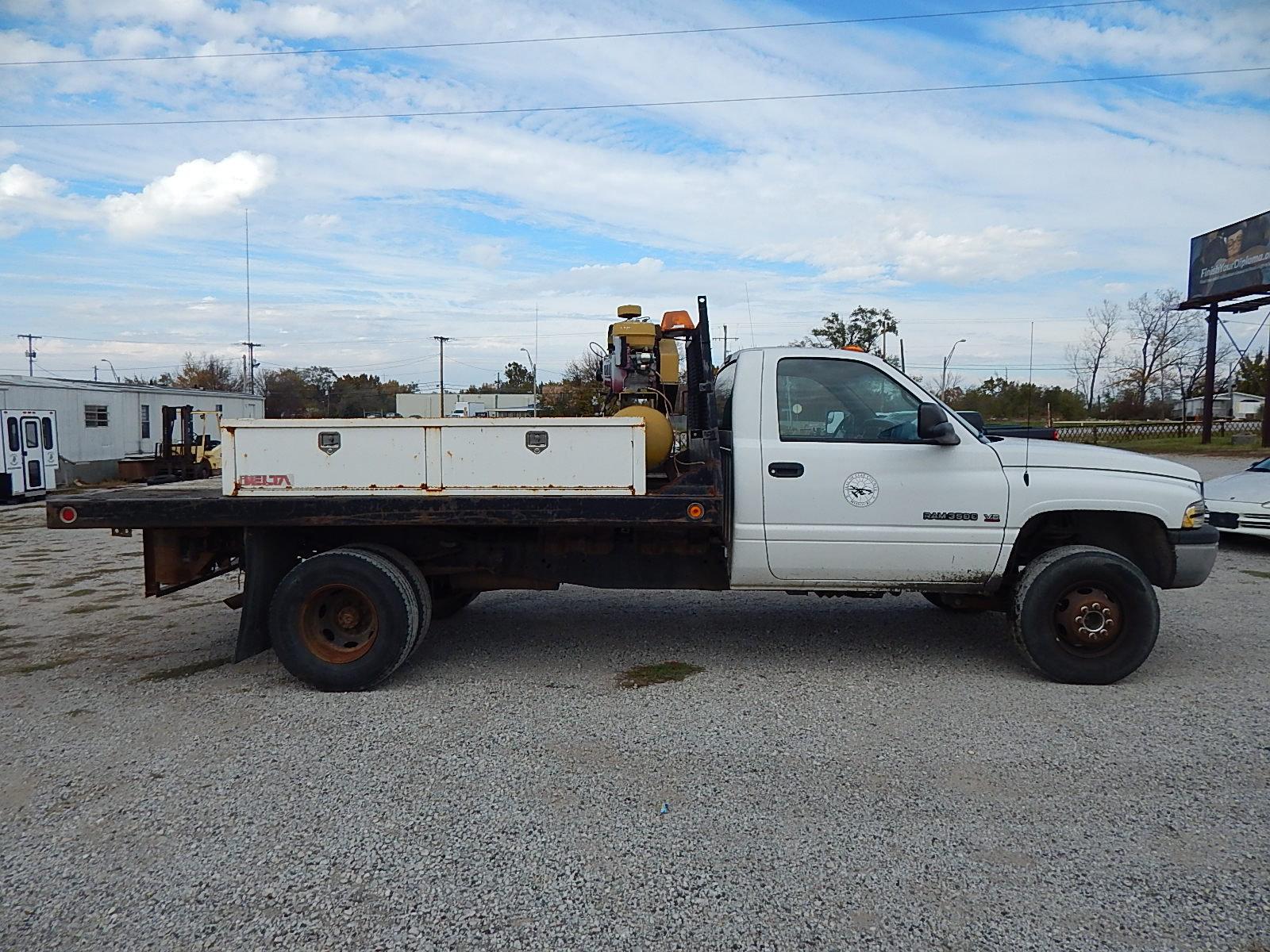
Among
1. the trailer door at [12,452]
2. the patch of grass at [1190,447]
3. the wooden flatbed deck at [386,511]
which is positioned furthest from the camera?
the patch of grass at [1190,447]

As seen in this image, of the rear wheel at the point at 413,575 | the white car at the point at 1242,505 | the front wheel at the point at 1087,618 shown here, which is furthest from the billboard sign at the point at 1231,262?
the rear wheel at the point at 413,575

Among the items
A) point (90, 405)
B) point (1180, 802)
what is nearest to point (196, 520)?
point (1180, 802)

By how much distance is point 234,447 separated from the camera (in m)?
5.34

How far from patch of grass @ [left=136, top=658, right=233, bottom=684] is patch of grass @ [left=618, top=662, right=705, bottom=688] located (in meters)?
2.73

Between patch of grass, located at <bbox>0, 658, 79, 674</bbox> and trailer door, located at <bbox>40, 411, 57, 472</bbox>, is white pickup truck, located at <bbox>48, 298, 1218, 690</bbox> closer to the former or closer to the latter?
patch of grass, located at <bbox>0, 658, 79, 674</bbox>

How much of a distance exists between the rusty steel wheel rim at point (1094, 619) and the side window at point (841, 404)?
4.43ft

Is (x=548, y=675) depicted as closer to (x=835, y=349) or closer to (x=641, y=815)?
(x=641, y=815)

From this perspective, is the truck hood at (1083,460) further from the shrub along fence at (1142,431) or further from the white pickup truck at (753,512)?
the shrub along fence at (1142,431)

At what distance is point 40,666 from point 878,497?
5553mm

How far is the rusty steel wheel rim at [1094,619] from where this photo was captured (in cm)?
535

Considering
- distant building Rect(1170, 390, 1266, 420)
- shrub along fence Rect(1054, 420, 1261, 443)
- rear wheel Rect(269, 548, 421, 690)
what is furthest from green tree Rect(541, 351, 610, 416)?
distant building Rect(1170, 390, 1266, 420)

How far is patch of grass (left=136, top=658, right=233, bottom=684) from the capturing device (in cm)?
575

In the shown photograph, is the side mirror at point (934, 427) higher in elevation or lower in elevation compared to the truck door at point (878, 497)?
higher

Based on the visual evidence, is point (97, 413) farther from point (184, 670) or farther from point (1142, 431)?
point (1142, 431)
